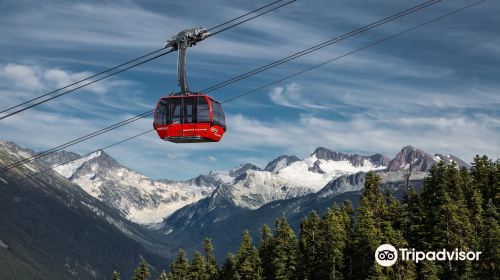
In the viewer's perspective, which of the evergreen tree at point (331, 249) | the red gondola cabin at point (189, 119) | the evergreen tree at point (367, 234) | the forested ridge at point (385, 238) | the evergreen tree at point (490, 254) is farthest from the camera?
the evergreen tree at point (331, 249)

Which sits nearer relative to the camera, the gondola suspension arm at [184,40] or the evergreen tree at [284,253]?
the gondola suspension arm at [184,40]

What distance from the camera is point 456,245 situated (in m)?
88.6

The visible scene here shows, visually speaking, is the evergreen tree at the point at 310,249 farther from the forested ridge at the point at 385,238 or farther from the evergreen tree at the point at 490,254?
the evergreen tree at the point at 490,254

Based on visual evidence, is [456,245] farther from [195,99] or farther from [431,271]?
[195,99]

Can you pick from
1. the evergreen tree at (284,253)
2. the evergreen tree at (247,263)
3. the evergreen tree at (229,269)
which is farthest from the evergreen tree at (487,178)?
the evergreen tree at (229,269)

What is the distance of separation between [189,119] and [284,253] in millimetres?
64757

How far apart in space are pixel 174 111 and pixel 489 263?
179ft

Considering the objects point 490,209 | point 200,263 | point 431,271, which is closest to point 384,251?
point 431,271

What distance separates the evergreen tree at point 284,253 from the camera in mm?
104125

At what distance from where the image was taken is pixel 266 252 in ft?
379

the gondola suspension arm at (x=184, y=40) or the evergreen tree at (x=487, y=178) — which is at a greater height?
the evergreen tree at (x=487, y=178)

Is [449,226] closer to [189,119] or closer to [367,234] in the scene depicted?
[367,234]

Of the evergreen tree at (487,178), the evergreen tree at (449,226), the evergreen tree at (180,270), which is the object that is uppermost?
the evergreen tree at (487,178)

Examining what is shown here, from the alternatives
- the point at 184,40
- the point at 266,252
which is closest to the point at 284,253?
the point at 266,252
